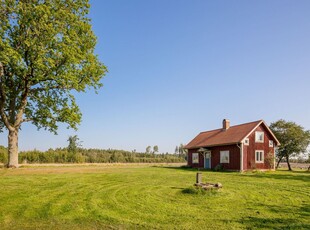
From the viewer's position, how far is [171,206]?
872 centimetres

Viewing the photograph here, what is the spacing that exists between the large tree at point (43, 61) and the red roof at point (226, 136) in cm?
1683

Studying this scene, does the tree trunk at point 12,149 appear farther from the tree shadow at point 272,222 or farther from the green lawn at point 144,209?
the tree shadow at point 272,222

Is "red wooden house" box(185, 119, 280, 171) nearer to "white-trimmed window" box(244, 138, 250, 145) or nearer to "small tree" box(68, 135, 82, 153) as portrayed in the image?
"white-trimmed window" box(244, 138, 250, 145)

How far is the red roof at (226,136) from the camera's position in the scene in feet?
97.1

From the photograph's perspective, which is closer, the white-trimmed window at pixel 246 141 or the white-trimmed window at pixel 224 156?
the white-trimmed window at pixel 246 141

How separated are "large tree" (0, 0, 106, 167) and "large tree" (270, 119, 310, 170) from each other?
32273 mm

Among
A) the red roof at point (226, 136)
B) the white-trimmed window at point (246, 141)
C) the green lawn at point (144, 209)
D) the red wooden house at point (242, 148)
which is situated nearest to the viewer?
the green lawn at point (144, 209)

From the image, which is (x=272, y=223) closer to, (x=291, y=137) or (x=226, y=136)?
(x=226, y=136)

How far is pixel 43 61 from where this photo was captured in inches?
796

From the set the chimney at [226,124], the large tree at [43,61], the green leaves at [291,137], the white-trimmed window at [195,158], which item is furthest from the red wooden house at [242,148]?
the large tree at [43,61]

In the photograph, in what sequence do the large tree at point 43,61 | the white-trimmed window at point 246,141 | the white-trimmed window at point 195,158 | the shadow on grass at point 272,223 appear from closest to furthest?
the shadow on grass at point 272,223 < the large tree at point 43,61 < the white-trimmed window at point 246,141 < the white-trimmed window at point 195,158

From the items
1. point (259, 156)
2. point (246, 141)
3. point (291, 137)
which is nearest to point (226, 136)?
point (246, 141)

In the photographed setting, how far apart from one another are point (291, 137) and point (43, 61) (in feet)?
126

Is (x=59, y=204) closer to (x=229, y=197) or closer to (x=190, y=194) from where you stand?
(x=190, y=194)
